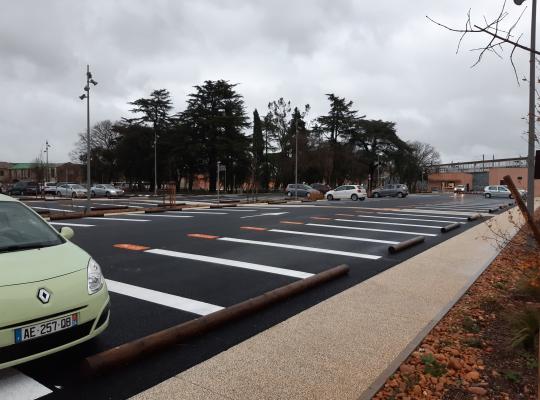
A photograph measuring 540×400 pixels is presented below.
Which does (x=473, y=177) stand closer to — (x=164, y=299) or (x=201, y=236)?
(x=201, y=236)

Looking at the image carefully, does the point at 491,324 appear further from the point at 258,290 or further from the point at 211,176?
the point at 211,176

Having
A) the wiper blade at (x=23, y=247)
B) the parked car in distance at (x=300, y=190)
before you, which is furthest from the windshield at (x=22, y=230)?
the parked car in distance at (x=300, y=190)

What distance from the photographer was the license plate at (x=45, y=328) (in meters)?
3.02

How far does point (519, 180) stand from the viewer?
72312 mm

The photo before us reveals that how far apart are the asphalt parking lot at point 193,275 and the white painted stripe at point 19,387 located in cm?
1

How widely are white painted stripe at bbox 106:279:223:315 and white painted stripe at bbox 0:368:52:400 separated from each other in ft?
6.53

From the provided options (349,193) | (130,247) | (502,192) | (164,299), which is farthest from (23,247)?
(502,192)

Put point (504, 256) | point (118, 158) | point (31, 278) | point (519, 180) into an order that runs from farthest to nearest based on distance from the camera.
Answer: point (519, 180), point (118, 158), point (504, 256), point (31, 278)

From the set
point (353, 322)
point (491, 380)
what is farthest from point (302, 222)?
point (491, 380)

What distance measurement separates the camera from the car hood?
3.26 m

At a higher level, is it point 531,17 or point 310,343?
point 531,17

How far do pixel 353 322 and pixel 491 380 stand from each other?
4.99 ft

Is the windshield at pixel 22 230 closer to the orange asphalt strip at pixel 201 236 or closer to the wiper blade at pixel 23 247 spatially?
the wiper blade at pixel 23 247

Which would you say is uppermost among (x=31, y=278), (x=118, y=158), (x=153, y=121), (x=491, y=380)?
(x=153, y=121)
